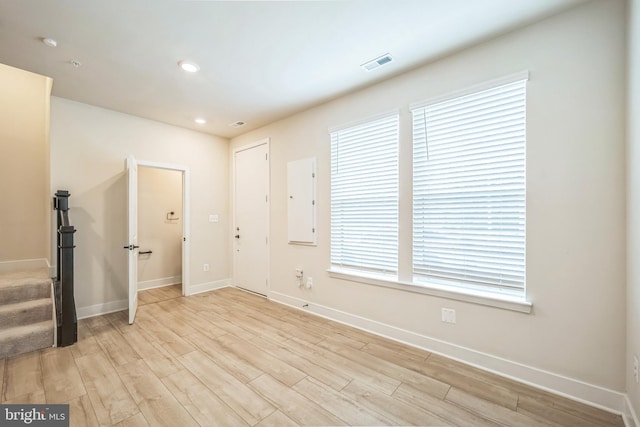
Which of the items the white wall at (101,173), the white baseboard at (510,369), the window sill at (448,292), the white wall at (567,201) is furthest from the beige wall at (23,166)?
the white wall at (567,201)

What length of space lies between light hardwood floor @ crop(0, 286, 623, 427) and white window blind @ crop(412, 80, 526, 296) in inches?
32.5

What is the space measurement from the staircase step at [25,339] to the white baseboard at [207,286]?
1870mm

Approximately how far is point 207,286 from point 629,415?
5047 millimetres

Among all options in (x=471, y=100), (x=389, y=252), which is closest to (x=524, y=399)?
(x=389, y=252)

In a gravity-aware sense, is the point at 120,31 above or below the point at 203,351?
above

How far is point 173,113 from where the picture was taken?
386 cm

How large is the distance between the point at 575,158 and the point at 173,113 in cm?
458

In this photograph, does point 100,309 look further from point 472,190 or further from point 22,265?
point 472,190

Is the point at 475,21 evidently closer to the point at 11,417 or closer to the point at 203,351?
the point at 203,351

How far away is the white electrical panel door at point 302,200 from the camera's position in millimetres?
3623

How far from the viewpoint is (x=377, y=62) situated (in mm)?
2570

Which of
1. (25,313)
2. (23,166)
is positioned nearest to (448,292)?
(25,313)

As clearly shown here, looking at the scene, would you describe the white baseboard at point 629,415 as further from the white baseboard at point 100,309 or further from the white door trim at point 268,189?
the white baseboard at point 100,309

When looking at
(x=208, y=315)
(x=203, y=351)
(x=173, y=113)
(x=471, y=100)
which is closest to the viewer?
(x=471, y=100)
